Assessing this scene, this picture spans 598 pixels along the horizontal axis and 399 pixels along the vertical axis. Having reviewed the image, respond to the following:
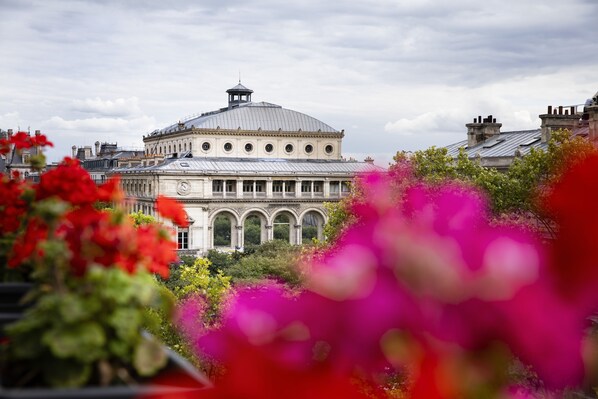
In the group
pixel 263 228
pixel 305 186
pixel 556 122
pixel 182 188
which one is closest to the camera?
pixel 556 122

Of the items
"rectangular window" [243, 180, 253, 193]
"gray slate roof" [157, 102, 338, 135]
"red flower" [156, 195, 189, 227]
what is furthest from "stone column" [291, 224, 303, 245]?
"red flower" [156, 195, 189, 227]

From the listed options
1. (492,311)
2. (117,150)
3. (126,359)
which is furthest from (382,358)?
(117,150)

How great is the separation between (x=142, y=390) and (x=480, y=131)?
55727 millimetres

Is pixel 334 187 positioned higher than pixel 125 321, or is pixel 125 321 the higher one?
pixel 334 187

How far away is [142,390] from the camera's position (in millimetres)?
3156

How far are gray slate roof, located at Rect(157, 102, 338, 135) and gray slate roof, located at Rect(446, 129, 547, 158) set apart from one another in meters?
44.5

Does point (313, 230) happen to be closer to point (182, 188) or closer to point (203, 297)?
point (182, 188)

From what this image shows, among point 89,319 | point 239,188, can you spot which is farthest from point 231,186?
point 89,319

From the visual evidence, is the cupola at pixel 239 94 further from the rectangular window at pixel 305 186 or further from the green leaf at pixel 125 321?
the green leaf at pixel 125 321

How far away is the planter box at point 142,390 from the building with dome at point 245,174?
68.9 metres

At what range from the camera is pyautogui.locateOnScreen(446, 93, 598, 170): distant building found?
47.5 metres

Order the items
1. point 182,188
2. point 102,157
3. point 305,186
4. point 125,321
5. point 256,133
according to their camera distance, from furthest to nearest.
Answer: point 102,157 < point 256,133 < point 305,186 < point 182,188 < point 125,321

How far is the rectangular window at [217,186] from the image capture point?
82125mm

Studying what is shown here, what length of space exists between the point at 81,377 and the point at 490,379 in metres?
1.89
